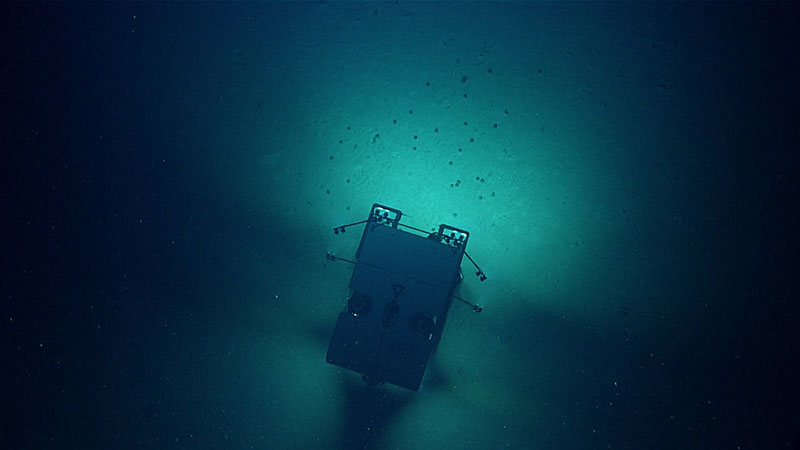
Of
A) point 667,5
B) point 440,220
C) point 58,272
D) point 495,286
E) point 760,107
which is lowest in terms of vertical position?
point 58,272

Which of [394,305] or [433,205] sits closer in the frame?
[394,305]

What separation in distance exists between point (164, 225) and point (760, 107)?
175cm

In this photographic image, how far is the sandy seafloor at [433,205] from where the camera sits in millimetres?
1140

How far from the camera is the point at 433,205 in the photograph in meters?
1.19

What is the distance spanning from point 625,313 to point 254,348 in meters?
1.09

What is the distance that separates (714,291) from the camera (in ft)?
3.79

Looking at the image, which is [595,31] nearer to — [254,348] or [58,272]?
[254,348]

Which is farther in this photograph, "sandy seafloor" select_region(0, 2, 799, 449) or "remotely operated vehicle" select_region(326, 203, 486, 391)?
"sandy seafloor" select_region(0, 2, 799, 449)

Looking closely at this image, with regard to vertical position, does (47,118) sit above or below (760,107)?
below

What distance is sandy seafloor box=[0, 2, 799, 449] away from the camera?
1.14m

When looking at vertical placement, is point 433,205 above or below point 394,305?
above

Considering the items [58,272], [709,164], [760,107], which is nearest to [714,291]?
[709,164]

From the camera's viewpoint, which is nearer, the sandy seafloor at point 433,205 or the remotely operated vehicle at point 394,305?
the remotely operated vehicle at point 394,305

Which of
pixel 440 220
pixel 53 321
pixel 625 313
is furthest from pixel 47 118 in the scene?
pixel 625 313
